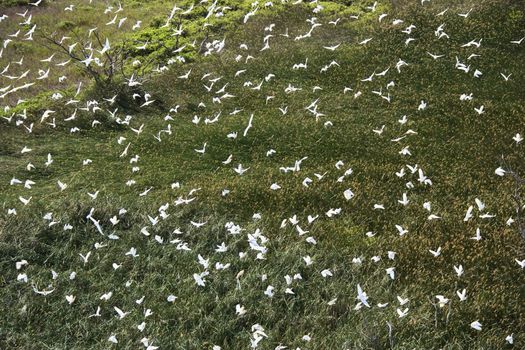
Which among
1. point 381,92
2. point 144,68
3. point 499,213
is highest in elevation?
point 499,213

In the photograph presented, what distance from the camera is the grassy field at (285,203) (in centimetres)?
911

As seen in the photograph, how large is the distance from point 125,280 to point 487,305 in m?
6.86

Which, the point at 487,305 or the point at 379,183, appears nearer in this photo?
the point at 487,305

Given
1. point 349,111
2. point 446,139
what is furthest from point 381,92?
point 446,139

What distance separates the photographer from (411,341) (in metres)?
8.66

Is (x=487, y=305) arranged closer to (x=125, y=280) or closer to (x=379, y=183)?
(x=379, y=183)

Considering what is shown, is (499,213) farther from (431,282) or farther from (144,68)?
(144,68)

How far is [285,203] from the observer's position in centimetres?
1260

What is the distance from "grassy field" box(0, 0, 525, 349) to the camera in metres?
9.11

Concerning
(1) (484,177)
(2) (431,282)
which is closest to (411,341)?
(2) (431,282)

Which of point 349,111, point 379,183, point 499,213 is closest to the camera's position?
point 499,213

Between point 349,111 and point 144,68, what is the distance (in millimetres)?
8692

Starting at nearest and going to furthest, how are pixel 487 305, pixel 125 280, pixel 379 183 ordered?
pixel 487 305
pixel 125 280
pixel 379 183

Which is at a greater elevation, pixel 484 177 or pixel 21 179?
pixel 484 177
